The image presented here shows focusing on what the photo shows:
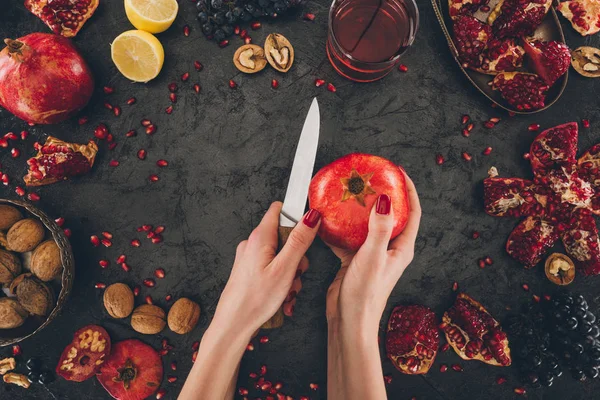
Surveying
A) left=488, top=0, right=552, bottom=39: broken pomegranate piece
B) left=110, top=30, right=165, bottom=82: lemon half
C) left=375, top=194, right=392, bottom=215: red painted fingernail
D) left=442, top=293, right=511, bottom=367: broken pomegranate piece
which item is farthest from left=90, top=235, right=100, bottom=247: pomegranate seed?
left=488, top=0, right=552, bottom=39: broken pomegranate piece

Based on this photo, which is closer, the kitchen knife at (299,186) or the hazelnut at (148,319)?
the kitchen knife at (299,186)

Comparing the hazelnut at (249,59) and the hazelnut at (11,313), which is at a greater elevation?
the hazelnut at (249,59)

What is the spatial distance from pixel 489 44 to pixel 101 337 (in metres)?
2.15

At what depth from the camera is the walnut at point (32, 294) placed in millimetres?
1670

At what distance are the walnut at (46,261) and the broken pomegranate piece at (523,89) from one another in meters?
2.05

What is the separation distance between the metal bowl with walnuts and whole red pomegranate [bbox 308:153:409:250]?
108 cm

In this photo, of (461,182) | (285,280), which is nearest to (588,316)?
(461,182)

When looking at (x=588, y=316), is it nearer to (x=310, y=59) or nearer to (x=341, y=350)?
(x=341, y=350)

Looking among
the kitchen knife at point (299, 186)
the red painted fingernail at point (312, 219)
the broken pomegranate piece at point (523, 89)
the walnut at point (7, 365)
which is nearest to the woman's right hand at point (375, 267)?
the red painted fingernail at point (312, 219)

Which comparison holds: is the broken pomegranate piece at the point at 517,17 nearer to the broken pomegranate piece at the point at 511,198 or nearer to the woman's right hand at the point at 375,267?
the broken pomegranate piece at the point at 511,198

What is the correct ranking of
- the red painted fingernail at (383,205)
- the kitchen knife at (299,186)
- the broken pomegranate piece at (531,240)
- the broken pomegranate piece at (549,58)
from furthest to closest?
the broken pomegranate piece at (531,240)
the broken pomegranate piece at (549,58)
the kitchen knife at (299,186)
the red painted fingernail at (383,205)

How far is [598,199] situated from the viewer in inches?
74.5

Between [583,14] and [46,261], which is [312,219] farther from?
[583,14]

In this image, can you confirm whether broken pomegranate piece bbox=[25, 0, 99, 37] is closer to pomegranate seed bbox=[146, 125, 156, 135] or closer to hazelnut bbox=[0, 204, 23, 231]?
pomegranate seed bbox=[146, 125, 156, 135]
